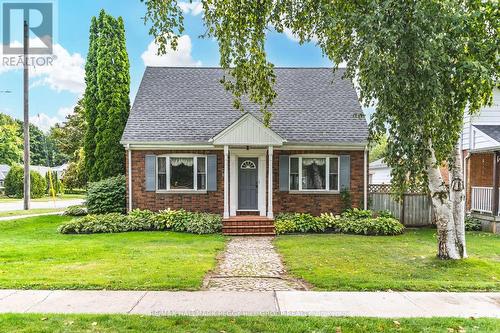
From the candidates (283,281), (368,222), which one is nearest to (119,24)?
(368,222)

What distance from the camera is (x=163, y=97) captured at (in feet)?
54.7

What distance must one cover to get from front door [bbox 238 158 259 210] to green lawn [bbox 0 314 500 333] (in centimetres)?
1015

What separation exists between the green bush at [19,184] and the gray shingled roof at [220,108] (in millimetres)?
23592

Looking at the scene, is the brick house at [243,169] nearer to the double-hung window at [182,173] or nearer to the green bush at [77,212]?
the double-hung window at [182,173]

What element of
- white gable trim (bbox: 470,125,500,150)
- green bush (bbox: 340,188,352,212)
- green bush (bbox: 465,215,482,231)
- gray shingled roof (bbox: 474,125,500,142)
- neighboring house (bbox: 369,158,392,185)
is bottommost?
green bush (bbox: 465,215,482,231)

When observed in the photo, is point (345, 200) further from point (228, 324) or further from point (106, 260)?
point (228, 324)

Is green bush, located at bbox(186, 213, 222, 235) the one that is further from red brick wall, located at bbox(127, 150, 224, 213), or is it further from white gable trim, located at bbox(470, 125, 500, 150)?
white gable trim, located at bbox(470, 125, 500, 150)

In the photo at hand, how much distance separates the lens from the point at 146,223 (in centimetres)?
1377

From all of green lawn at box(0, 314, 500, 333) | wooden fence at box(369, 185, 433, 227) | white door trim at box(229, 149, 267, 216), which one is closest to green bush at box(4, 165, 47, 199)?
white door trim at box(229, 149, 267, 216)

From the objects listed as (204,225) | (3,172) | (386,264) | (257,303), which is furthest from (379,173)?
(3,172)

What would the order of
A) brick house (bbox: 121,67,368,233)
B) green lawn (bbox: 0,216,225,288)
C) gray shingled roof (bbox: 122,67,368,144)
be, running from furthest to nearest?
gray shingled roof (bbox: 122,67,368,144), brick house (bbox: 121,67,368,233), green lawn (bbox: 0,216,225,288)

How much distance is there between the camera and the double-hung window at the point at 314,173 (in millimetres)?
14891

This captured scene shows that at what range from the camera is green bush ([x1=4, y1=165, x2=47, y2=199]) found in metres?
35.5

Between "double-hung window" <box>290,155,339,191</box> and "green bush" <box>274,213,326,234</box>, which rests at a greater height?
"double-hung window" <box>290,155,339,191</box>
